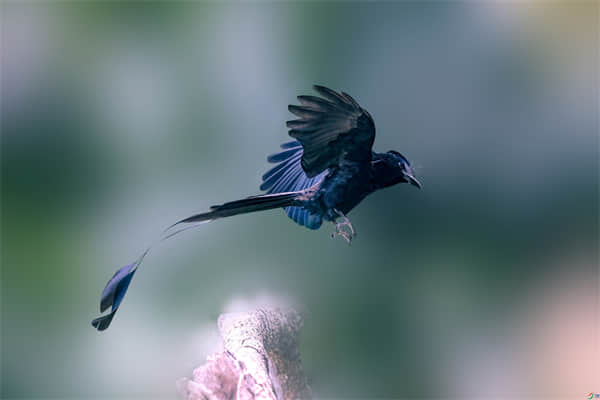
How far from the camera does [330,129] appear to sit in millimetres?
806

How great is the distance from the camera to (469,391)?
1085 millimetres

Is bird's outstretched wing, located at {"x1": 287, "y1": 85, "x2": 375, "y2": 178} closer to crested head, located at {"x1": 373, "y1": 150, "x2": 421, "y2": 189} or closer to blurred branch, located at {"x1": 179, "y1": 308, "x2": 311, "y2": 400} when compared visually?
crested head, located at {"x1": 373, "y1": 150, "x2": 421, "y2": 189}

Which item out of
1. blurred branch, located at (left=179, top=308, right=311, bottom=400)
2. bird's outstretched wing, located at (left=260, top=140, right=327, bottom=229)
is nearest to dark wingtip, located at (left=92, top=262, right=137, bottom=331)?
blurred branch, located at (left=179, top=308, right=311, bottom=400)

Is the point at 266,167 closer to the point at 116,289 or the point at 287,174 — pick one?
the point at 287,174

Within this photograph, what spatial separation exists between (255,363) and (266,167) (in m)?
0.50

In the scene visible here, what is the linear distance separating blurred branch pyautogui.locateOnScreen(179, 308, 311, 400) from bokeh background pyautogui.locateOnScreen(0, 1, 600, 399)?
4 centimetres

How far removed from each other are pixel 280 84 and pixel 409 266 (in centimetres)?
60

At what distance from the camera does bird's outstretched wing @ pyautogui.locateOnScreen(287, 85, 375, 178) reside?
0.76 metres

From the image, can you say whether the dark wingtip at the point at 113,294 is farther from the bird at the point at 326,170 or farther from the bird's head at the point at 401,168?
the bird's head at the point at 401,168

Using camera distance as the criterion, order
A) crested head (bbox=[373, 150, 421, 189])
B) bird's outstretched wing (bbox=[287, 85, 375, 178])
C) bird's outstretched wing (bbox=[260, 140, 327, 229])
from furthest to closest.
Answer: bird's outstretched wing (bbox=[260, 140, 327, 229])
crested head (bbox=[373, 150, 421, 189])
bird's outstretched wing (bbox=[287, 85, 375, 178])

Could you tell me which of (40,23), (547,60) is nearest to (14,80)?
(40,23)

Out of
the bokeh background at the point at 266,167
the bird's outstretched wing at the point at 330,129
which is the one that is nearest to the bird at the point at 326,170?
the bird's outstretched wing at the point at 330,129

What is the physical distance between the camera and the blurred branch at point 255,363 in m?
0.86

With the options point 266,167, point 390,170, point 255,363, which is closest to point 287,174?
point 266,167
